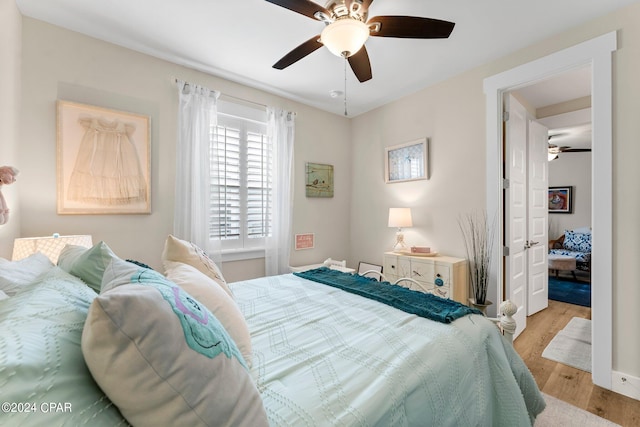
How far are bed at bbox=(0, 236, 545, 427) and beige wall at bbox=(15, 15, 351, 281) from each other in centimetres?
119

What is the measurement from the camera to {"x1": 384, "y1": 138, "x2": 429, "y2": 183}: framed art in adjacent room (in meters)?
3.30

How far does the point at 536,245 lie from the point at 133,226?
4.41 metres

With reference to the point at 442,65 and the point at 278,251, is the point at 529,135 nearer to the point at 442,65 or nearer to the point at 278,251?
the point at 442,65

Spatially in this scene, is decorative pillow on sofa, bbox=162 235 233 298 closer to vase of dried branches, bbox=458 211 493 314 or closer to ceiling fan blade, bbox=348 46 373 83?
ceiling fan blade, bbox=348 46 373 83

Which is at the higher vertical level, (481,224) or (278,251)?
(481,224)

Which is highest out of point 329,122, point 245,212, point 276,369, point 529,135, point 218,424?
point 329,122

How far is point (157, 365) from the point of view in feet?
1.73

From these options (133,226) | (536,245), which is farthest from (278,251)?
(536,245)

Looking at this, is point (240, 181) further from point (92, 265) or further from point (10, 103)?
point (92, 265)

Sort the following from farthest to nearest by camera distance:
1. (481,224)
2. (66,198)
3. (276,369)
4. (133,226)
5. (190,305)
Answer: (481,224) → (133,226) → (66,198) → (276,369) → (190,305)

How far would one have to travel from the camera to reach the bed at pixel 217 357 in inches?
19.7

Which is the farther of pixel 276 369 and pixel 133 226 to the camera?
pixel 133 226

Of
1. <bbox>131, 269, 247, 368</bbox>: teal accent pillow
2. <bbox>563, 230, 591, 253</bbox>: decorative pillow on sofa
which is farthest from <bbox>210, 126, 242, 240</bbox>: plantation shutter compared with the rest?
<bbox>563, 230, 591, 253</bbox>: decorative pillow on sofa

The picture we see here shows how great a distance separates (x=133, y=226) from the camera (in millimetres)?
2516
